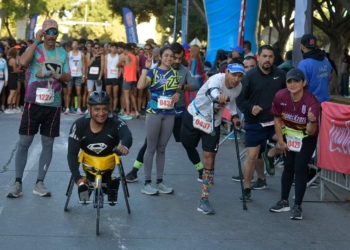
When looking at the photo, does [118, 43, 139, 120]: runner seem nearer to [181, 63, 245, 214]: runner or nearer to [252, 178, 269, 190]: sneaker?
[252, 178, 269, 190]: sneaker

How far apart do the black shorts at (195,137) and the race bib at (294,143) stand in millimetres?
783

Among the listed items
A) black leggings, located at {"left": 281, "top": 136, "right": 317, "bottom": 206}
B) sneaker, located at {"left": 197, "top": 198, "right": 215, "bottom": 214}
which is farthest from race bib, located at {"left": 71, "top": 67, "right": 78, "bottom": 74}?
black leggings, located at {"left": 281, "top": 136, "right": 317, "bottom": 206}

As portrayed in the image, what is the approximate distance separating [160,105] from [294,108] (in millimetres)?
1811

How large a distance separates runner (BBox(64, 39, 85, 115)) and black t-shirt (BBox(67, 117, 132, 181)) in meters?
12.3

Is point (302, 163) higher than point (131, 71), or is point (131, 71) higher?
point (131, 71)

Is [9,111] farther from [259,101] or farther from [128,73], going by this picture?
[259,101]

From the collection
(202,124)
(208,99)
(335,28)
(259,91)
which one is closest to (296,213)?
(202,124)

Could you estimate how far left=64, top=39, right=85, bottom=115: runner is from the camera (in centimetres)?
1961

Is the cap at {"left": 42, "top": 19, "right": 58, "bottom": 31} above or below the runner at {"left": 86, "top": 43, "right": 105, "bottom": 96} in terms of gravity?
above

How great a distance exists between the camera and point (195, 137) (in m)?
8.52

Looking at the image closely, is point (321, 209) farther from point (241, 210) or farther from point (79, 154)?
point (79, 154)

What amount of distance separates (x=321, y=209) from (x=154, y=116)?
230cm

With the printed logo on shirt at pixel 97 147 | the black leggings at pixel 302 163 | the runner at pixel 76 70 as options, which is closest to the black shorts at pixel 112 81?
the runner at pixel 76 70

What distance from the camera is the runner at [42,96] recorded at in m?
8.54
